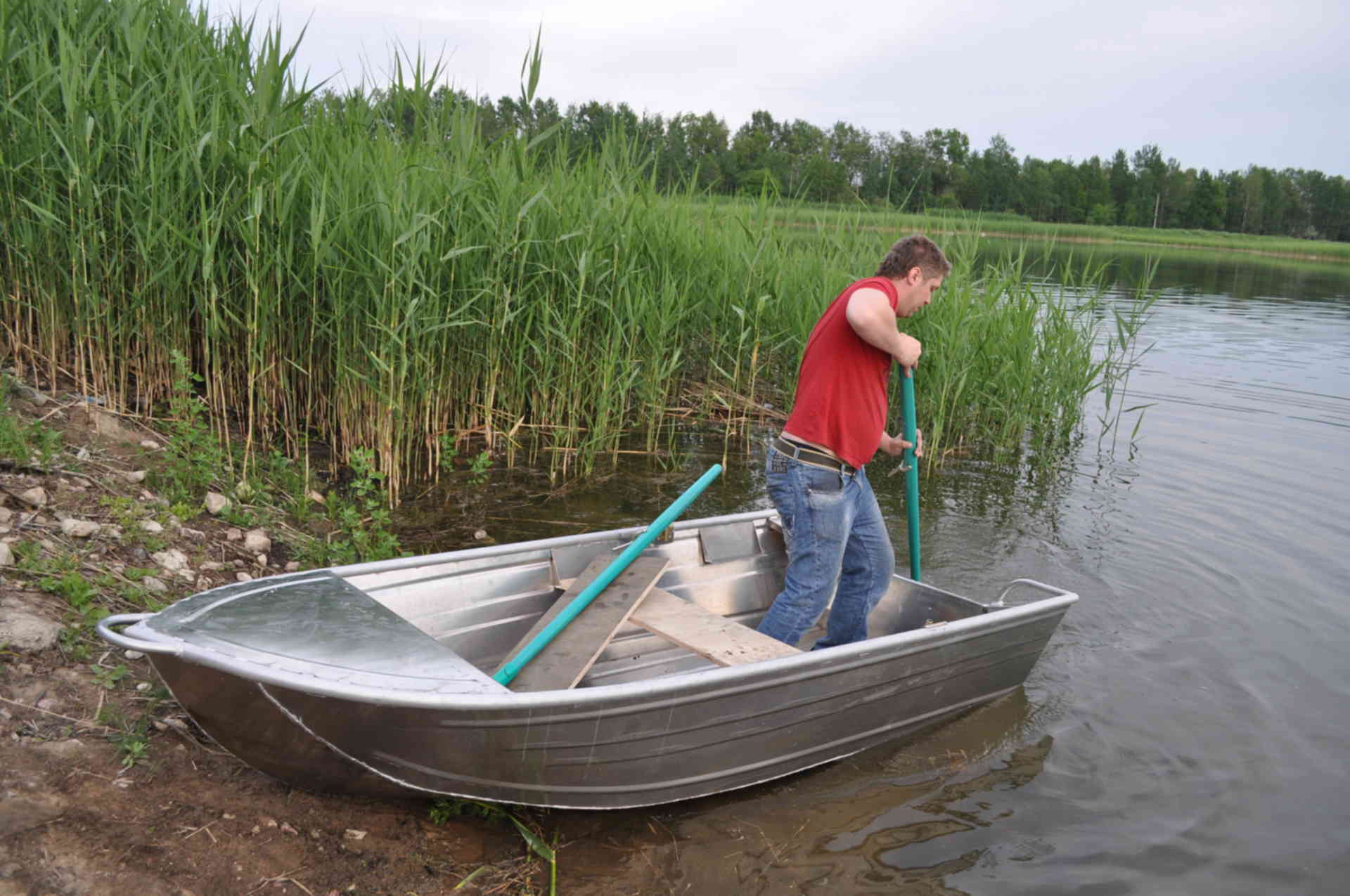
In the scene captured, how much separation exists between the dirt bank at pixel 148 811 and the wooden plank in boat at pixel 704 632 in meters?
0.62

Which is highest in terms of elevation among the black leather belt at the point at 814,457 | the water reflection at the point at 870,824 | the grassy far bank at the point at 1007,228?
the grassy far bank at the point at 1007,228

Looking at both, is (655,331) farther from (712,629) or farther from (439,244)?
(712,629)

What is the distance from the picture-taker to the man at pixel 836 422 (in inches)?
137

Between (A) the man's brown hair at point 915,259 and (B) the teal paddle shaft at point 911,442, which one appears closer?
(A) the man's brown hair at point 915,259

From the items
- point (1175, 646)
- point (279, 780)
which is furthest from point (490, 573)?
point (1175, 646)

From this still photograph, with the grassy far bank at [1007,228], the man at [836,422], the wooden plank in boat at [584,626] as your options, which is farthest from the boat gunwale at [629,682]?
the grassy far bank at [1007,228]

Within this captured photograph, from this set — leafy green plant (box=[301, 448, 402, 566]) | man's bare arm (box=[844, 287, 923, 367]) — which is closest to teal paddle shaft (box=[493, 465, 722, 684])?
man's bare arm (box=[844, 287, 923, 367])

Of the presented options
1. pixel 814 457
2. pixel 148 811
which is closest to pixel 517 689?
pixel 148 811

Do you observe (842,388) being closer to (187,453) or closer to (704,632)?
(704,632)

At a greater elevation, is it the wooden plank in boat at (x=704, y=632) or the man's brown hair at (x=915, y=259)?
the man's brown hair at (x=915, y=259)

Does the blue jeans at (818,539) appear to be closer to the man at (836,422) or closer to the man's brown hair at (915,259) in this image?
the man at (836,422)

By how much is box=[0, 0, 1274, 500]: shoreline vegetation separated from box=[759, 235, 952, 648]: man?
7.70 feet

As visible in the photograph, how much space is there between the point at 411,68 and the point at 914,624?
4.12 meters

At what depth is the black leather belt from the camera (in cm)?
354
